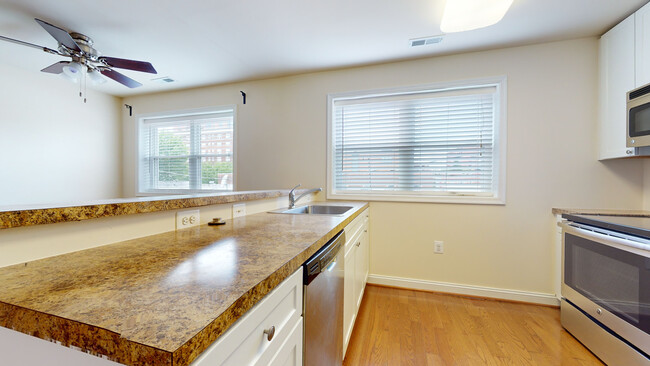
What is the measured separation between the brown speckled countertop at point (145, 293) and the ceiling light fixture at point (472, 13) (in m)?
1.77

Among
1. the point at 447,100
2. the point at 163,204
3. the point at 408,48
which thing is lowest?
the point at 163,204

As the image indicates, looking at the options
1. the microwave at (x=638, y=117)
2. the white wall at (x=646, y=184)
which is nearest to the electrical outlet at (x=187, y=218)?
the microwave at (x=638, y=117)

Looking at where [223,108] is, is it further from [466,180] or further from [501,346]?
[501,346]

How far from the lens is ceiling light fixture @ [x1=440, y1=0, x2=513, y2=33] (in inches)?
60.4

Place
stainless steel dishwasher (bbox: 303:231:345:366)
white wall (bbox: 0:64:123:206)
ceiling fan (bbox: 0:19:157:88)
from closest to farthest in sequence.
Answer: stainless steel dishwasher (bbox: 303:231:345:366) < ceiling fan (bbox: 0:19:157:88) < white wall (bbox: 0:64:123:206)

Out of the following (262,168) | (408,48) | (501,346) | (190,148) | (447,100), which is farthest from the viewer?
(190,148)

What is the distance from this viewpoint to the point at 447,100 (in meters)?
2.53

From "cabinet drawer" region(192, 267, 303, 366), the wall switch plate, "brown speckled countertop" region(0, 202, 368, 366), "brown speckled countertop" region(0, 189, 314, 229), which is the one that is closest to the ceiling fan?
the wall switch plate

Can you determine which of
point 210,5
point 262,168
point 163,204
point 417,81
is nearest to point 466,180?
point 417,81

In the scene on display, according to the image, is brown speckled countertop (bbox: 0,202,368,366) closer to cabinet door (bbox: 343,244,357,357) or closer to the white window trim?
cabinet door (bbox: 343,244,357,357)

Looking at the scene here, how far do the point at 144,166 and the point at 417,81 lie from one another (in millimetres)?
4131

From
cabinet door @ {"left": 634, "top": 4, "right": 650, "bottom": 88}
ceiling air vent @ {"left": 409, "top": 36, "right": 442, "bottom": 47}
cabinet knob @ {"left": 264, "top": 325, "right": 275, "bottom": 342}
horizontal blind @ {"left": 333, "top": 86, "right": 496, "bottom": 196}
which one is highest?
ceiling air vent @ {"left": 409, "top": 36, "right": 442, "bottom": 47}

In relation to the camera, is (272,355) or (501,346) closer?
(272,355)

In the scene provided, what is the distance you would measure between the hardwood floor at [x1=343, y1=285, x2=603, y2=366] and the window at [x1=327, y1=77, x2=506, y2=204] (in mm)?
984
